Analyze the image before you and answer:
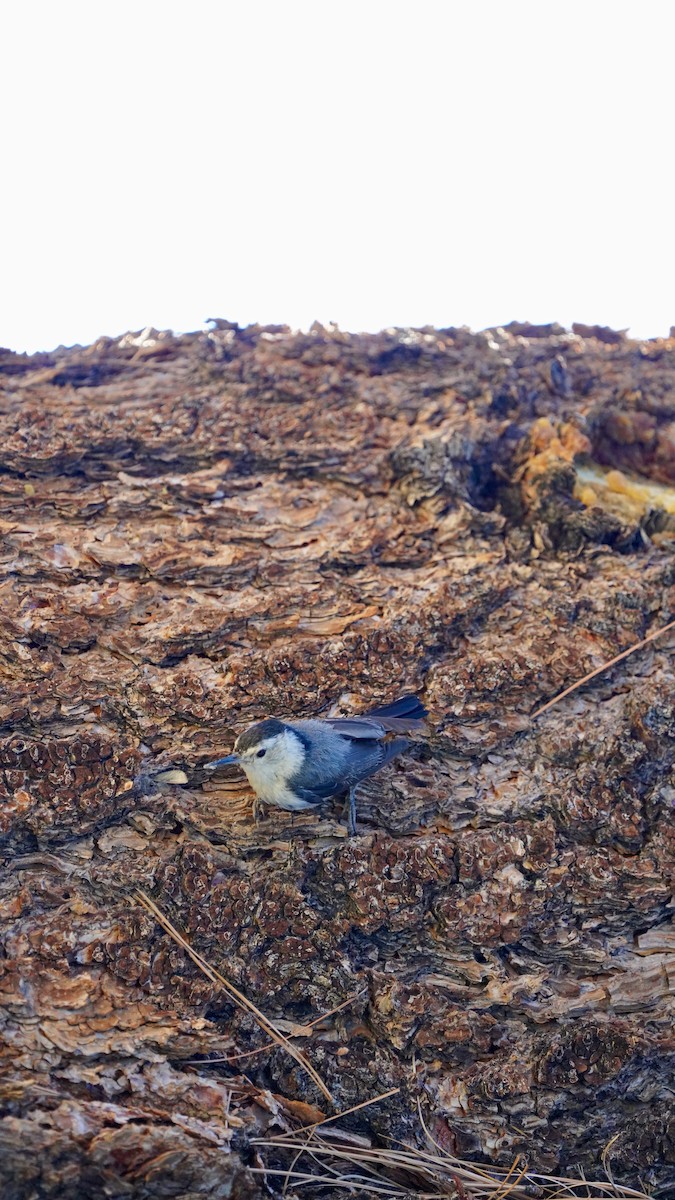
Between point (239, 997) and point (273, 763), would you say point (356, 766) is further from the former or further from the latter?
point (239, 997)

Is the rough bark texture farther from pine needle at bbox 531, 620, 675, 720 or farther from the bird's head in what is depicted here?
the bird's head

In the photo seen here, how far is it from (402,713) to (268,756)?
0.60 meters

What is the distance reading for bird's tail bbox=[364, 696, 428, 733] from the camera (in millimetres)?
3271

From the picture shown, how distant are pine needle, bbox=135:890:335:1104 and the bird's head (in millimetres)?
558

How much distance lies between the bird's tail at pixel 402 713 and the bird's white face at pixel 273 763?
371 mm

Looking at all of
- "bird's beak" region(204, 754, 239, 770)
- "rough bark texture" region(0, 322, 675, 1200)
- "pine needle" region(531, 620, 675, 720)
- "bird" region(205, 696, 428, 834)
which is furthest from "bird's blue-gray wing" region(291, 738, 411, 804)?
"pine needle" region(531, 620, 675, 720)

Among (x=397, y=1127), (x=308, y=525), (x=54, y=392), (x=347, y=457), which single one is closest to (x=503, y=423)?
(x=347, y=457)

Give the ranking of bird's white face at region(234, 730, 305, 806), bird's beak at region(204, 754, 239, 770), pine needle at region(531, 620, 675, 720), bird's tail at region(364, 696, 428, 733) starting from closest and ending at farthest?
bird's white face at region(234, 730, 305, 806), bird's beak at region(204, 754, 239, 770), bird's tail at region(364, 696, 428, 733), pine needle at region(531, 620, 675, 720)

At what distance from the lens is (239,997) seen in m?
2.84

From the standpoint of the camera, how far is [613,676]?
3.48 metres

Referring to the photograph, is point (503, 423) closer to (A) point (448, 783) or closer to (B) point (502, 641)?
(B) point (502, 641)

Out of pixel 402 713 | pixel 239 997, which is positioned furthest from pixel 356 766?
pixel 239 997

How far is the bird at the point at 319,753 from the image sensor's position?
3031mm

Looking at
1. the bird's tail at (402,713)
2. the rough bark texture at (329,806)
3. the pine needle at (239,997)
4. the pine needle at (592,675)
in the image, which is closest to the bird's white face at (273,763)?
the rough bark texture at (329,806)
